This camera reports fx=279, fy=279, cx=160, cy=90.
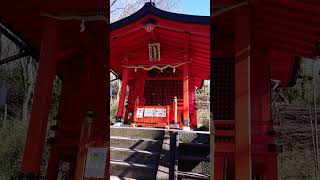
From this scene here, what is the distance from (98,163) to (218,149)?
0.32 metres

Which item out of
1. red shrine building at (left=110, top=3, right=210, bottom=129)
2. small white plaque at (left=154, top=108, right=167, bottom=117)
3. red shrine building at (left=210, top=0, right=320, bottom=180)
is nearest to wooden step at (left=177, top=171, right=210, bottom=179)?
red shrine building at (left=210, top=0, right=320, bottom=180)

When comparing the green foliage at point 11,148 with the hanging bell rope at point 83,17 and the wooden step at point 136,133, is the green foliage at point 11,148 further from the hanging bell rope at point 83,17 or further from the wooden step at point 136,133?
the hanging bell rope at point 83,17

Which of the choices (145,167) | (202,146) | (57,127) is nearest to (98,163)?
(145,167)

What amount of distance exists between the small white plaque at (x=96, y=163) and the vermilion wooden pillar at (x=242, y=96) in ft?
1.14

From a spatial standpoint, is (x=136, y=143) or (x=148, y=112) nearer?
(x=136, y=143)

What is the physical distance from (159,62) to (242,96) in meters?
→ 1.58

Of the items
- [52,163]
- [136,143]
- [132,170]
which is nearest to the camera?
[132,170]

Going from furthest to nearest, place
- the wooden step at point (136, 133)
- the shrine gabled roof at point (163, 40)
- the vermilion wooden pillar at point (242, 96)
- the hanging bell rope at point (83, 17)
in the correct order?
the shrine gabled roof at point (163, 40) < the wooden step at point (136, 133) < the hanging bell rope at point (83, 17) < the vermilion wooden pillar at point (242, 96)

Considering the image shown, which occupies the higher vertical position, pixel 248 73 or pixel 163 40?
pixel 163 40

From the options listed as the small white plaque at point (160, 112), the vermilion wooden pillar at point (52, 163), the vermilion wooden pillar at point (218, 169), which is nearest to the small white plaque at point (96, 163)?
the vermilion wooden pillar at point (218, 169)

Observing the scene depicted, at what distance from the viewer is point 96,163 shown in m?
0.76

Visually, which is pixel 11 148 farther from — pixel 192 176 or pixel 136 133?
pixel 192 176

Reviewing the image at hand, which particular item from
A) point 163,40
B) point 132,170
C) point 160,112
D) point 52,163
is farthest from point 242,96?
point 160,112

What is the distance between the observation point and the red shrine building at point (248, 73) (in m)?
0.67
